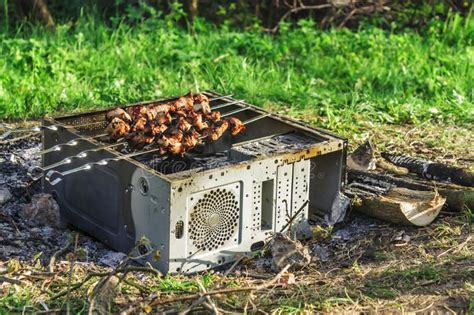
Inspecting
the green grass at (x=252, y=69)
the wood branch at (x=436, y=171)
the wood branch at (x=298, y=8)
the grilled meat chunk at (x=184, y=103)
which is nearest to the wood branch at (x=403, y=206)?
the wood branch at (x=436, y=171)

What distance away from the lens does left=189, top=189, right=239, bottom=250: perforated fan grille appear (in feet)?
18.0

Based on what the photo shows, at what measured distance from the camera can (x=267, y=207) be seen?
583cm

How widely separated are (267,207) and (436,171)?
1498mm

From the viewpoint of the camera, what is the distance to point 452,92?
28.5ft

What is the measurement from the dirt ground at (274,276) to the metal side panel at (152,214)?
13 centimetres

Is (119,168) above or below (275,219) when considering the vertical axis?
above

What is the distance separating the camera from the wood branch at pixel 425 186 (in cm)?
625

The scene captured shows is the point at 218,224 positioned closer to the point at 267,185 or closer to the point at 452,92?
the point at 267,185

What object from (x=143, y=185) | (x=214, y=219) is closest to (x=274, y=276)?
(x=214, y=219)

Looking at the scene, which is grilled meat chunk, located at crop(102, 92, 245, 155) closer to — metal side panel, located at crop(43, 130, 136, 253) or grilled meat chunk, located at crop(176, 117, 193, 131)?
grilled meat chunk, located at crop(176, 117, 193, 131)

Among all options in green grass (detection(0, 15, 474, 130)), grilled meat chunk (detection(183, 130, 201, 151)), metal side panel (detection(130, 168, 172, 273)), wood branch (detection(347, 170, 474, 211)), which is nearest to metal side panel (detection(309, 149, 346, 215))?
wood branch (detection(347, 170, 474, 211))

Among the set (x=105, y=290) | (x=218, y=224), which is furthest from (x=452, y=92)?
(x=105, y=290)

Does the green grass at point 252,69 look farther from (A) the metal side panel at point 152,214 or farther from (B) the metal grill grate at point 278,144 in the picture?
(A) the metal side panel at point 152,214

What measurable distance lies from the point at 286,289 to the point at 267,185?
80 centimetres
